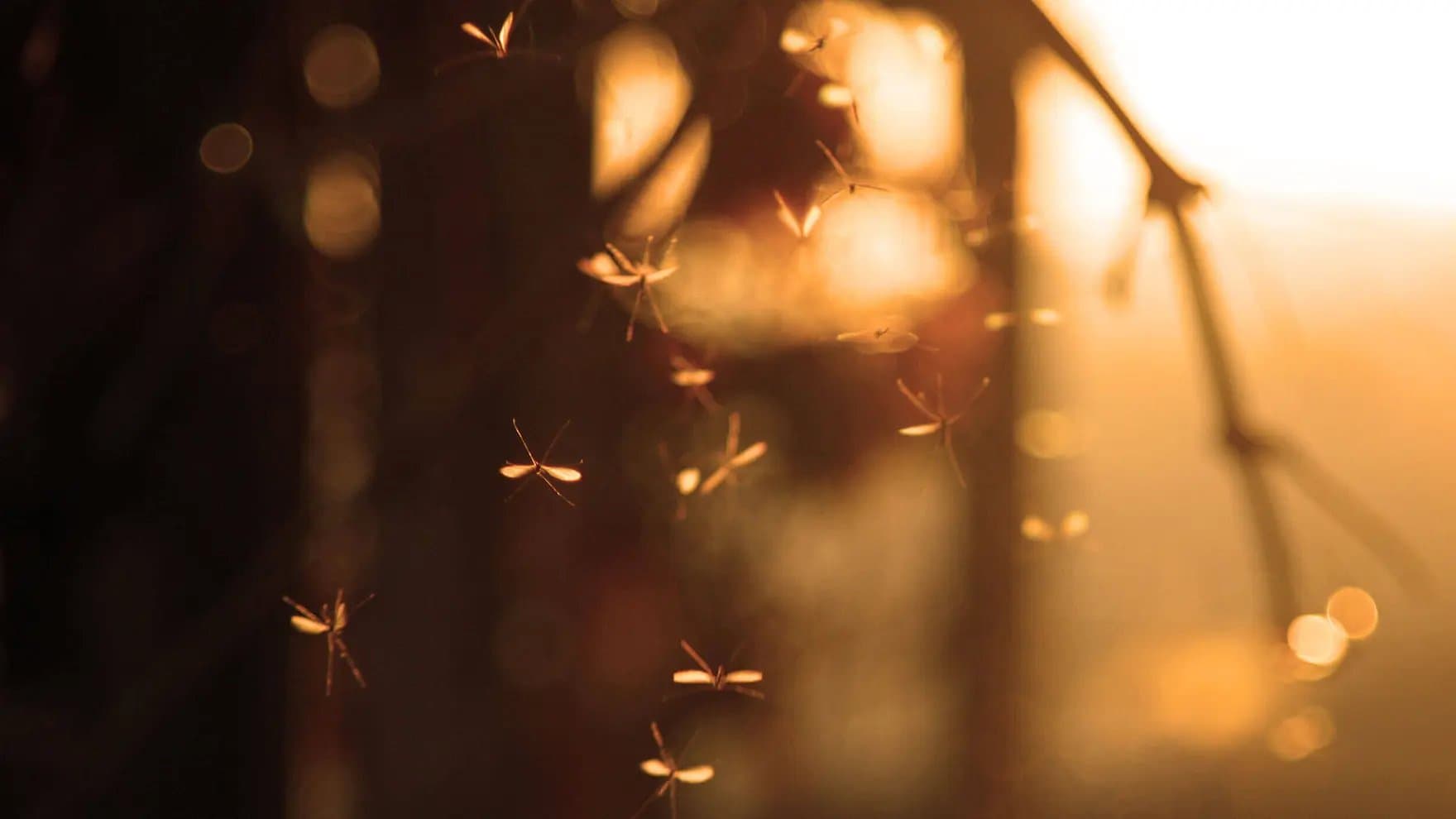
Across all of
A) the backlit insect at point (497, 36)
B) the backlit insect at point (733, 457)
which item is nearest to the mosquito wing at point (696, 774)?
the backlit insect at point (733, 457)

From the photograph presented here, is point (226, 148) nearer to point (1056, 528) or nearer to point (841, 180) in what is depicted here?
point (841, 180)

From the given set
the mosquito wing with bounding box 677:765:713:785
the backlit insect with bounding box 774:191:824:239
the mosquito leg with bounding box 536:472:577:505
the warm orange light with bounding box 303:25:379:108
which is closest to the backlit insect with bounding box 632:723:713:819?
the mosquito wing with bounding box 677:765:713:785

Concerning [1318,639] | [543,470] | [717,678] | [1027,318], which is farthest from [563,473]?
[1318,639]

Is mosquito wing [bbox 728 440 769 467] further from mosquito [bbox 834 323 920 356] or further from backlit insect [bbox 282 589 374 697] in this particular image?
backlit insect [bbox 282 589 374 697]

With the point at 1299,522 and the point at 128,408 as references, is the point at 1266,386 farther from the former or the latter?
the point at 128,408

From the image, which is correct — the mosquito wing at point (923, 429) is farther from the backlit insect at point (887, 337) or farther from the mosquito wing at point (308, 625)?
the mosquito wing at point (308, 625)
